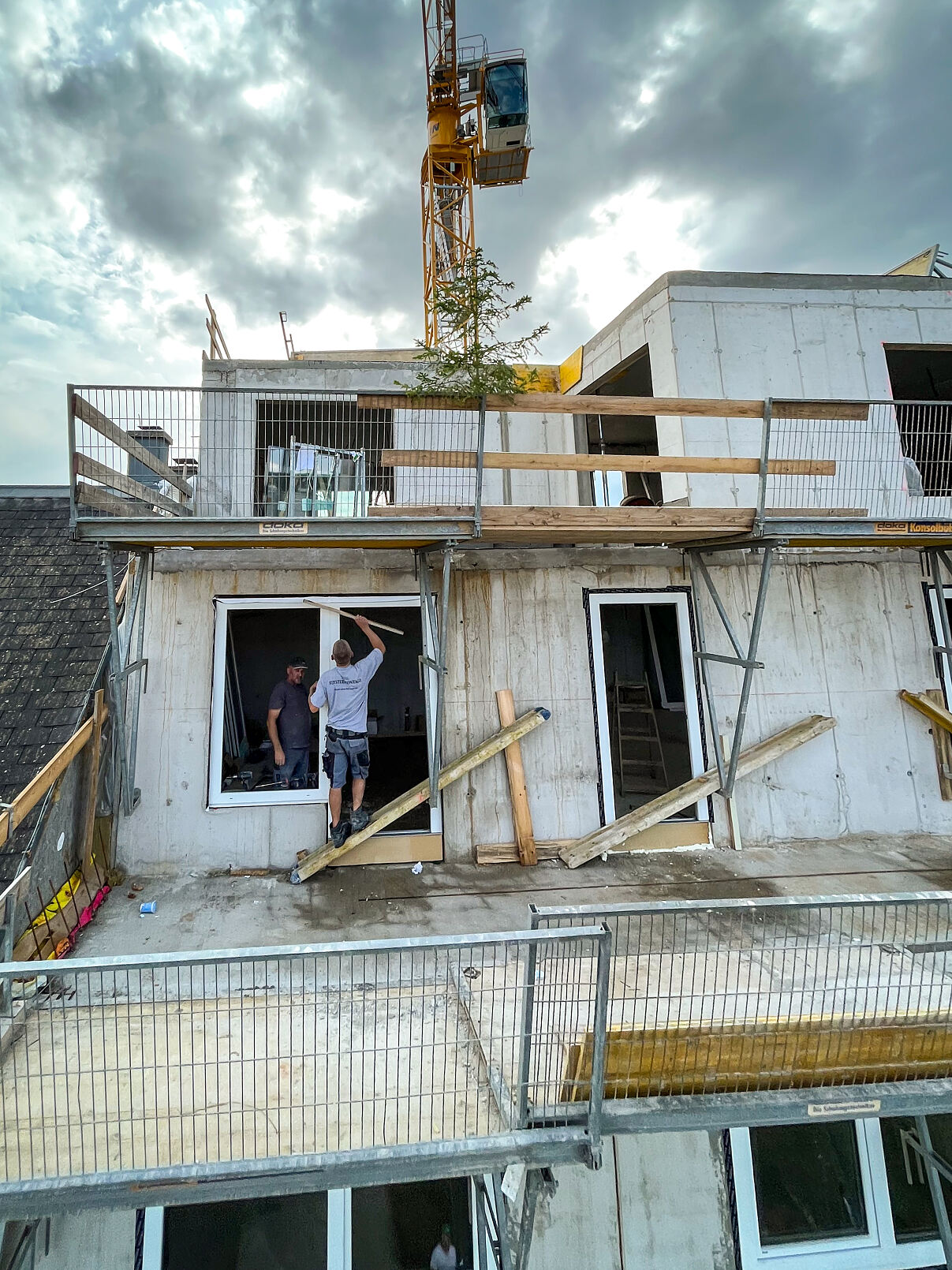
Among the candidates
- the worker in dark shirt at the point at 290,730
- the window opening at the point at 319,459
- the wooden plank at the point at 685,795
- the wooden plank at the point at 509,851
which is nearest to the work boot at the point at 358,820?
the worker in dark shirt at the point at 290,730

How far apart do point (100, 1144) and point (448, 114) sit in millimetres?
24462

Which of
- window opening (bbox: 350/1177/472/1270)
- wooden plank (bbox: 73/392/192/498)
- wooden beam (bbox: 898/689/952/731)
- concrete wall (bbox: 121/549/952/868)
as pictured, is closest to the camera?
window opening (bbox: 350/1177/472/1270)

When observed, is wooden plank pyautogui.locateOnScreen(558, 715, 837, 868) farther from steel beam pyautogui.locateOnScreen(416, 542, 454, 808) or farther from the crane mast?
the crane mast

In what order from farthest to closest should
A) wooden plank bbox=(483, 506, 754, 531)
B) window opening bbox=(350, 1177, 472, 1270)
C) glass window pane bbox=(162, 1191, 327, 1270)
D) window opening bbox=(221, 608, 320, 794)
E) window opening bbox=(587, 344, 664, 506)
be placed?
window opening bbox=(587, 344, 664, 506), window opening bbox=(221, 608, 320, 794), wooden plank bbox=(483, 506, 754, 531), window opening bbox=(350, 1177, 472, 1270), glass window pane bbox=(162, 1191, 327, 1270)

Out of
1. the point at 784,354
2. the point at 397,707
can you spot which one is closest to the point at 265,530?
the point at 784,354

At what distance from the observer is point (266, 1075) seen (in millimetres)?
3049

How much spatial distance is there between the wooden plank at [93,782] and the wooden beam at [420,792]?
65.2 inches

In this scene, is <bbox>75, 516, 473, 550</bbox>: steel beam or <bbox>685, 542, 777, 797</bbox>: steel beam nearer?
<bbox>75, 516, 473, 550</bbox>: steel beam

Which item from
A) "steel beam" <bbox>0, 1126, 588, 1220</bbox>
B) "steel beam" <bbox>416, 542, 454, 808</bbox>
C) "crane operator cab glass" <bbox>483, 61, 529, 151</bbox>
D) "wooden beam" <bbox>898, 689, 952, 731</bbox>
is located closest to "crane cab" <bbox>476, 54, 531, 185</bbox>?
"crane operator cab glass" <bbox>483, 61, 529, 151</bbox>

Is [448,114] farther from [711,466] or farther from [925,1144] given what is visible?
Result: [925,1144]

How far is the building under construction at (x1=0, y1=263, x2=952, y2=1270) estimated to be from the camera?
289 cm

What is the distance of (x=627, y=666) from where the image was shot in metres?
9.45

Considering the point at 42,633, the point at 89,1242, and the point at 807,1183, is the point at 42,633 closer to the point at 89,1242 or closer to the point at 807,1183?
the point at 89,1242

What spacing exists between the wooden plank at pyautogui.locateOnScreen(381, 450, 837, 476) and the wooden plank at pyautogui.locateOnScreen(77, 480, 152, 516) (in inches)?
82.9
